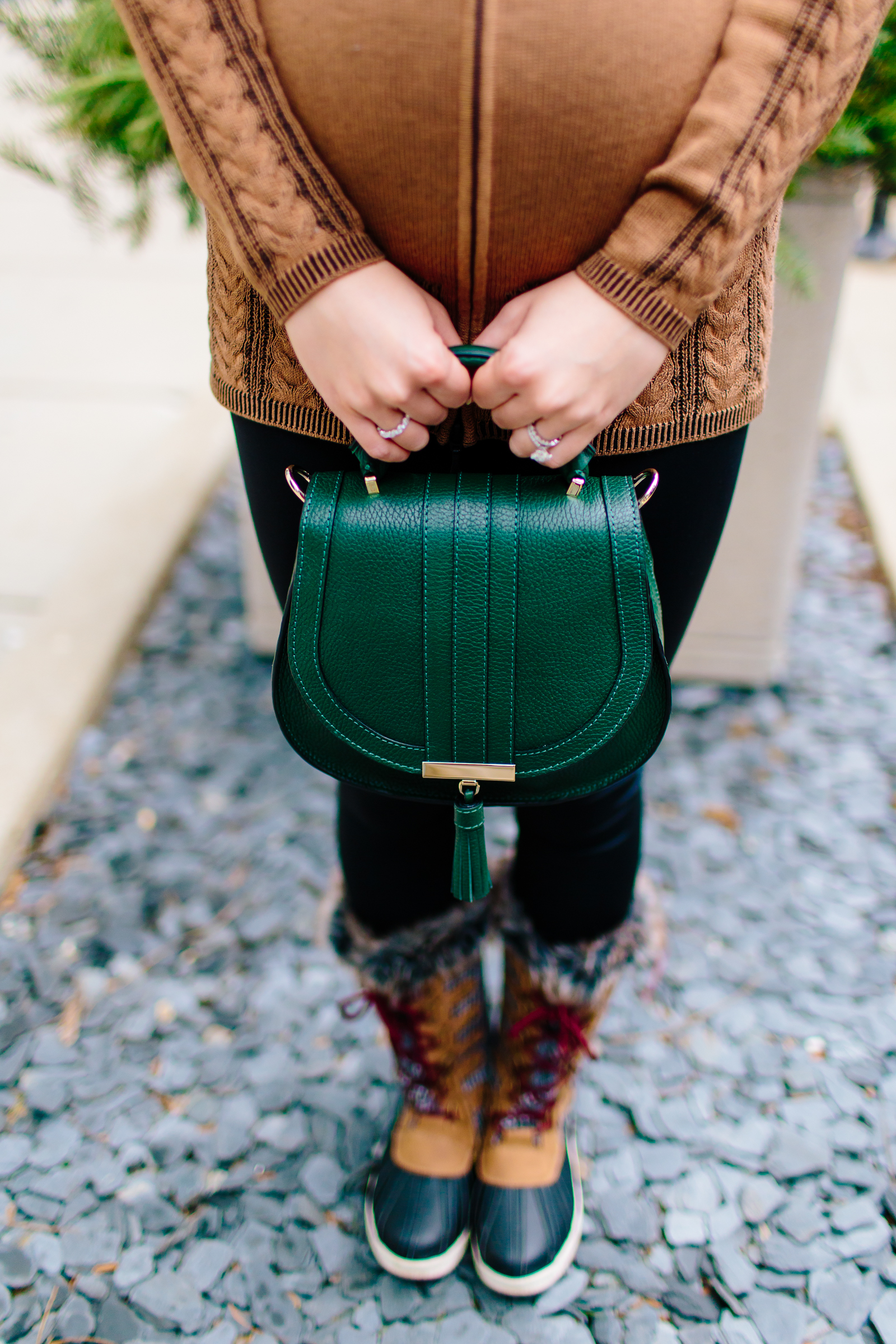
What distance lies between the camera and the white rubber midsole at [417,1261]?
1115 millimetres

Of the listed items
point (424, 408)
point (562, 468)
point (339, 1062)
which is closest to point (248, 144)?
point (424, 408)

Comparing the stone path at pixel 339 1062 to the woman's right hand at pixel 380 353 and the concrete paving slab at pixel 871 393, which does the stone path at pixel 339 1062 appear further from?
the woman's right hand at pixel 380 353

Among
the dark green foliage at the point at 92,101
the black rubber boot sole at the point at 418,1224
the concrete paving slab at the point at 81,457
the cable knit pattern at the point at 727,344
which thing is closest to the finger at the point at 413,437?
the cable knit pattern at the point at 727,344

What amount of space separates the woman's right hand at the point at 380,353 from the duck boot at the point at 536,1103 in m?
0.67

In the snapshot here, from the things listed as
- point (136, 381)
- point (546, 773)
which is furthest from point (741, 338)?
point (136, 381)

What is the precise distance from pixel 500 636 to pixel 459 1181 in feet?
2.54

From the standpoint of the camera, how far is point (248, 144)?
0.71 metres

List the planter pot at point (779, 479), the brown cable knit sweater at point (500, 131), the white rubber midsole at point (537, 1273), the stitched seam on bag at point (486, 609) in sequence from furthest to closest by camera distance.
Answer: the planter pot at point (779, 479) → the white rubber midsole at point (537, 1273) → the stitched seam on bag at point (486, 609) → the brown cable knit sweater at point (500, 131)

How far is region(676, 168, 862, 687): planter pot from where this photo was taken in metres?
1.56

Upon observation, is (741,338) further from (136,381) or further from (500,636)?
(136,381)

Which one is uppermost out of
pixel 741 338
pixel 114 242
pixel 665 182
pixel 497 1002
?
pixel 665 182

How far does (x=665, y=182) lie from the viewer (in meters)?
0.68

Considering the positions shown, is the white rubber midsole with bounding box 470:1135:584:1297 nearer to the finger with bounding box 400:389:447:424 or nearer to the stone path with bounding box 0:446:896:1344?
the stone path with bounding box 0:446:896:1344

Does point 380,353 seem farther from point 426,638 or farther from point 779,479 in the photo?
point 779,479
